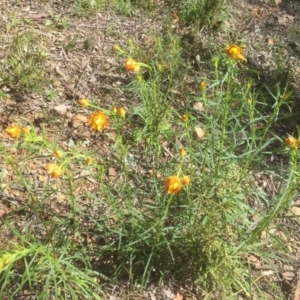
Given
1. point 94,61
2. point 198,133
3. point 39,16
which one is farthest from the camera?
point 39,16

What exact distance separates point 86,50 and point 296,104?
141 cm

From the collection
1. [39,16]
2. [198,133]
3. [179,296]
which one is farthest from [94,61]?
[179,296]

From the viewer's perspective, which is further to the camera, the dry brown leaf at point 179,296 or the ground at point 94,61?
the ground at point 94,61

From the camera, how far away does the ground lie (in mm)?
2410

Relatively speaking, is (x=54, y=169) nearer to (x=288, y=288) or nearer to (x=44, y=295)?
(x=44, y=295)

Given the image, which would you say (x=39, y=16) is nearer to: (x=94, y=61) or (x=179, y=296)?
(x=94, y=61)

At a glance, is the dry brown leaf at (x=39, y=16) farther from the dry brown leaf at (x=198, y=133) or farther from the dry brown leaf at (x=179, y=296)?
the dry brown leaf at (x=179, y=296)

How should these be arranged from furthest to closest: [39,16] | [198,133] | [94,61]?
[39,16] < [94,61] < [198,133]

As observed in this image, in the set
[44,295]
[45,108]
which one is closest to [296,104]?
[45,108]

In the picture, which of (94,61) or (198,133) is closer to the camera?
Answer: (198,133)

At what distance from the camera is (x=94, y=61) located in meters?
3.22

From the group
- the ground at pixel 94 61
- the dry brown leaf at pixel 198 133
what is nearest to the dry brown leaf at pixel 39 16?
the ground at pixel 94 61

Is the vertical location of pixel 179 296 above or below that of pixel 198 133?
below

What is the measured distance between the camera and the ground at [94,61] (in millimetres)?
2410
